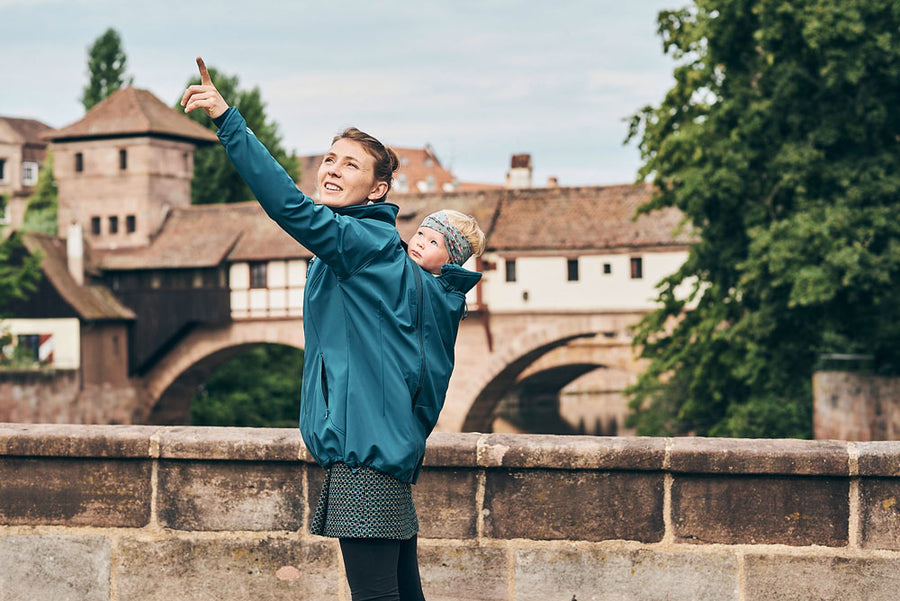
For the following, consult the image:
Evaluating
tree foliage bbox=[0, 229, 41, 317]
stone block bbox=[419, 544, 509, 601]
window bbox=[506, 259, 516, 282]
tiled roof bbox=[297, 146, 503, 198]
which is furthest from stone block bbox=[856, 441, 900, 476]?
tiled roof bbox=[297, 146, 503, 198]

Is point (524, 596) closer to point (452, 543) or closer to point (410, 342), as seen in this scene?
point (452, 543)

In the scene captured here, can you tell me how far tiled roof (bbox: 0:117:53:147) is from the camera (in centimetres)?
6338

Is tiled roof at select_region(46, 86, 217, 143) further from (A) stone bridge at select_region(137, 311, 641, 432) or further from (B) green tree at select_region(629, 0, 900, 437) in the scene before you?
(B) green tree at select_region(629, 0, 900, 437)

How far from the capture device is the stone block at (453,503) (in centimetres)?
402

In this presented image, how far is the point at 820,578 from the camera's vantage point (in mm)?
3871

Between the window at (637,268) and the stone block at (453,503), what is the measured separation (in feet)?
92.1

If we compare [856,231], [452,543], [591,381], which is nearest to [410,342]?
[452,543]

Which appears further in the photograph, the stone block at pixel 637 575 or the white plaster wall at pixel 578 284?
the white plaster wall at pixel 578 284

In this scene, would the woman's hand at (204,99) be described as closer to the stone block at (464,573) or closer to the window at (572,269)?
the stone block at (464,573)

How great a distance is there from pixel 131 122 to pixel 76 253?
13.9 feet

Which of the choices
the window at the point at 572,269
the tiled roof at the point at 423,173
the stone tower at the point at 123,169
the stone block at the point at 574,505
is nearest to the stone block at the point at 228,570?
the stone block at the point at 574,505

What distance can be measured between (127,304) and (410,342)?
1334 inches

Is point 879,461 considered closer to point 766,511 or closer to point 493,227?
point 766,511

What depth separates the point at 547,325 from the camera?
32.5 meters
